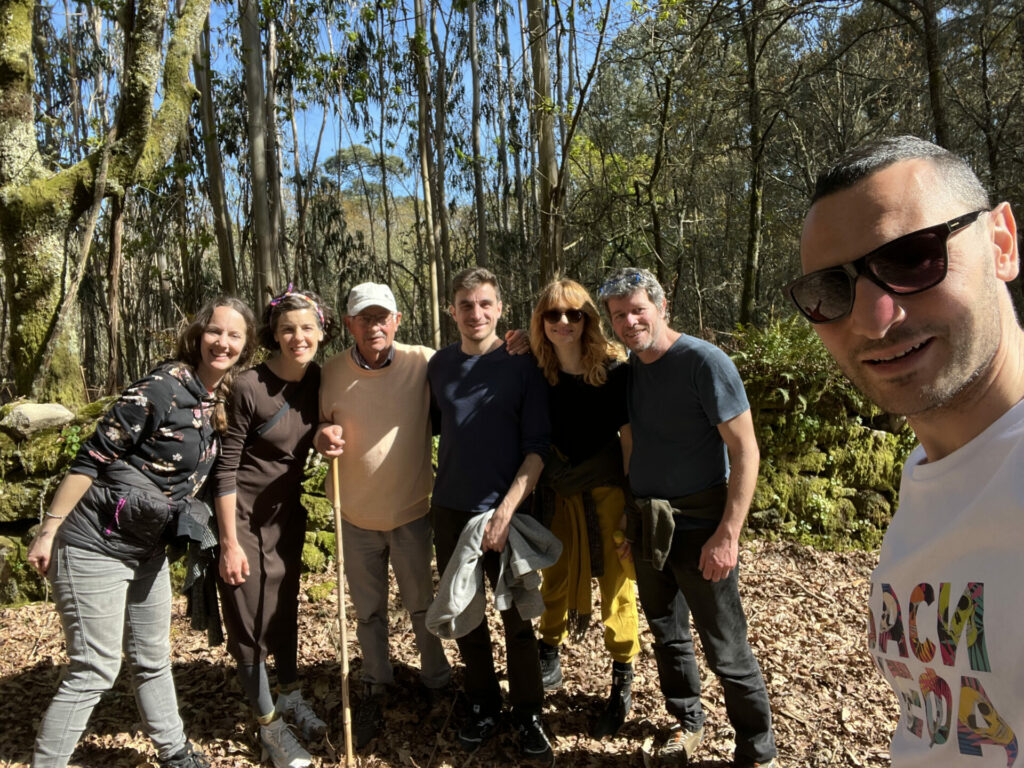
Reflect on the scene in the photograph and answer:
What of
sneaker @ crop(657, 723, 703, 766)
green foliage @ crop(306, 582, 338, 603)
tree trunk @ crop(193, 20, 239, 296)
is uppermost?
tree trunk @ crop(193, 20, 239, 296)

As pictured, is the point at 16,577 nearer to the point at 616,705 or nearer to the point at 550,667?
the point at 550,667

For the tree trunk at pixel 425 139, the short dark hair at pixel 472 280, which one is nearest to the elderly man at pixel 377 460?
the short dark hair at pixel 472 280

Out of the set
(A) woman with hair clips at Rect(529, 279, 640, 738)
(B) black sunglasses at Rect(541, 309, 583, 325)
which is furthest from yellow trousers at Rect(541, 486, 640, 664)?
(B) black sunglasses at Rect(541, 309, 583, 325)

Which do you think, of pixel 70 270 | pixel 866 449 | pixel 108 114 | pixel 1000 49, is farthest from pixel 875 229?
pixel 108 114

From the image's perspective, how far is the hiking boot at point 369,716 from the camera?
3207 millimetres

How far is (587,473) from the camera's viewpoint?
122 inches

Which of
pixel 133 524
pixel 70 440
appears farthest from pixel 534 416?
pixel 70 440

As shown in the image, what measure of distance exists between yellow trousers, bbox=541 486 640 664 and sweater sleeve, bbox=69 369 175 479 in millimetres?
1854

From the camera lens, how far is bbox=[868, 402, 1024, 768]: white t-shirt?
0.76m

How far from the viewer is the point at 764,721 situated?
2.77 metres

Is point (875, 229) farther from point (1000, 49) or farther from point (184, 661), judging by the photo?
point (1000, 49)

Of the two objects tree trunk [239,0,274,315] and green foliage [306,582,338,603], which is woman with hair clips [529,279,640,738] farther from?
tree trunk [239,0,274,315]

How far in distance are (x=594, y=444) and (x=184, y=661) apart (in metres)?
2.93

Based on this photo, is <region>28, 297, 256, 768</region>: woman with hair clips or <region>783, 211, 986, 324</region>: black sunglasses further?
<region>28, 297, 256, 768</region>: woman with hair clips
